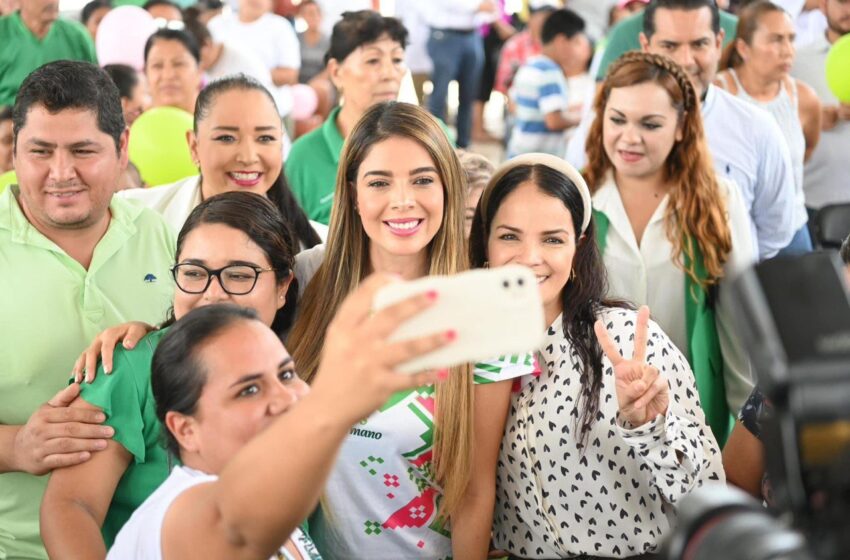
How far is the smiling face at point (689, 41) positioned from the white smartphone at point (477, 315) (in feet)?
10.7

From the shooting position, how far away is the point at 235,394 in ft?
5.71

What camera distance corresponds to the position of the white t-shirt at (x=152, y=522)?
1.62 m

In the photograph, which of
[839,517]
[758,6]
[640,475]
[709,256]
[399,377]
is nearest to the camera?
[839,517]

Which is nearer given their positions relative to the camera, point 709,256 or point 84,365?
point 84,365

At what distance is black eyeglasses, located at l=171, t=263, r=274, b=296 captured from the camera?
8.12 feet

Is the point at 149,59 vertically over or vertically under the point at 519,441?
over

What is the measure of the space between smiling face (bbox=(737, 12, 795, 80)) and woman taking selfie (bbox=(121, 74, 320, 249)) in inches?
87.0

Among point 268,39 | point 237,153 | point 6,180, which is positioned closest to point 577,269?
point 237,153

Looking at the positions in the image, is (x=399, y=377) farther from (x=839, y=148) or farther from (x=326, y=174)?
A: (x=839, y=148)

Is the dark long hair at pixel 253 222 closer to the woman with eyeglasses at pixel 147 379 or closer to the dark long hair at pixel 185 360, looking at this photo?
the woman with eyeglasses at pixel 147 379

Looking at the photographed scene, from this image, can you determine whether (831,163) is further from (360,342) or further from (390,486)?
(360,342)

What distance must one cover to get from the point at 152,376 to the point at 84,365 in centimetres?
48

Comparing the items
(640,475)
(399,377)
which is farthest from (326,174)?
(399,377)

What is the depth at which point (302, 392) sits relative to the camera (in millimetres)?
1764
